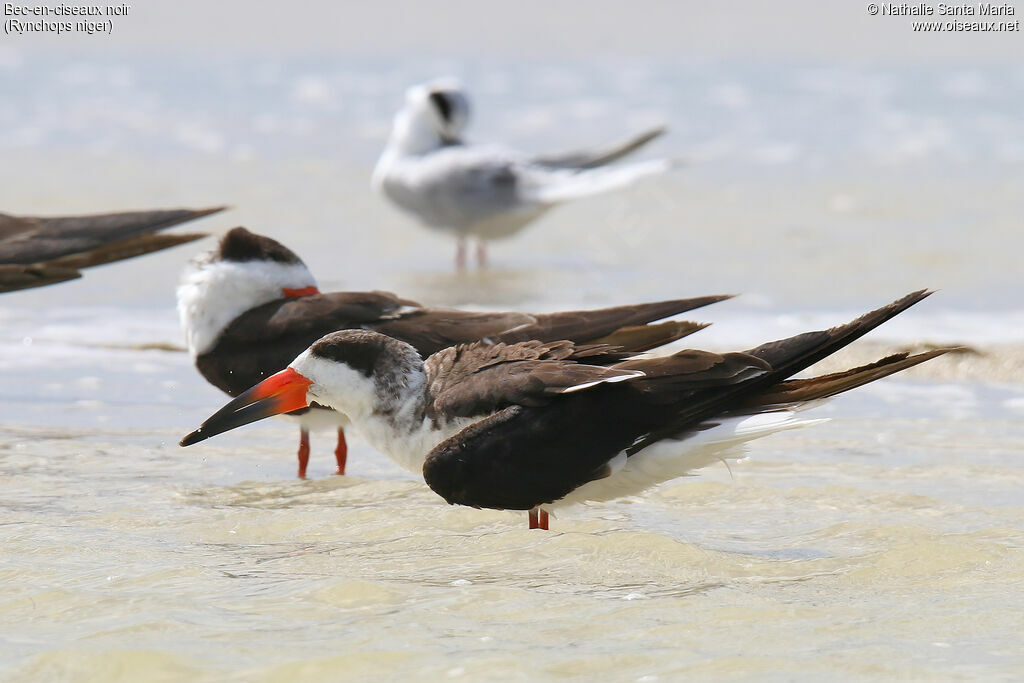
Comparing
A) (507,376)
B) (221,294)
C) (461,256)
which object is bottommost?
(507,376)

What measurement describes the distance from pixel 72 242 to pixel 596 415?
3.45m

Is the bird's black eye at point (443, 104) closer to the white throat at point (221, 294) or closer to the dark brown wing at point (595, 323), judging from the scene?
the white throat at point (221, 294)

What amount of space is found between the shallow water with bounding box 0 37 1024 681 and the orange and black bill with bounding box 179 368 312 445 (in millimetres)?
300

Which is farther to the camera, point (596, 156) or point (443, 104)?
point (443, 104)

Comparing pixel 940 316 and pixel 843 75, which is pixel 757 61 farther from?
pixel 940 316

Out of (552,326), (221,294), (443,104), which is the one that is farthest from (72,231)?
(443,104)

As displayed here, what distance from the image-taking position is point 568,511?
4.93m

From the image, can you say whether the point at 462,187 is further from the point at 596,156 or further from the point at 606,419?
the point at 606,419

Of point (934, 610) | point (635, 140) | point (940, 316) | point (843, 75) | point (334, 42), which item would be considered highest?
point (334, 42)

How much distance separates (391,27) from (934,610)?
23.0 m

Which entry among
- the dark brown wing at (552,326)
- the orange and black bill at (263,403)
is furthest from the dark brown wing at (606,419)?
the orange and black bill at (263,403)

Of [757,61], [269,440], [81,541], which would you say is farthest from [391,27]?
[81,541]

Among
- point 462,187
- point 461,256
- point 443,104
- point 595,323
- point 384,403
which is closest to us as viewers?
point 384,403

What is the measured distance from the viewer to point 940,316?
8383 millimetres
